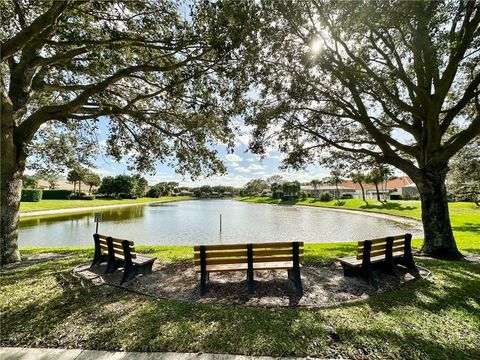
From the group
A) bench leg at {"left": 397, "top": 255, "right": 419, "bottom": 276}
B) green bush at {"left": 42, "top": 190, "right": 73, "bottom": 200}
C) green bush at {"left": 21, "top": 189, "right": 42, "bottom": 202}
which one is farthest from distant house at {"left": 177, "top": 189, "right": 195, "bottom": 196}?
bench leg at {"left": 397, "top": 255, "right": 419, "bottom": 276}

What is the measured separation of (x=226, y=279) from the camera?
18.1ft

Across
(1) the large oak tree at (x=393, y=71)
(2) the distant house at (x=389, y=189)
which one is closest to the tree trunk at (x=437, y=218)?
(1) the large oak tree at (x=393, y=71)

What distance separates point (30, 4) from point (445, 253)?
13.7m

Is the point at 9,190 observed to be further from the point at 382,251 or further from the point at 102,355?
the point at 382,251

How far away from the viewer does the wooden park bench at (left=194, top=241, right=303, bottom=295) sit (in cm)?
476

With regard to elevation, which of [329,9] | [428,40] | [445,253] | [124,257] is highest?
[329,9]

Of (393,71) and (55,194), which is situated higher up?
(393,71)

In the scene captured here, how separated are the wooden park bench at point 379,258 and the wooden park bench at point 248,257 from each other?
1530 mm

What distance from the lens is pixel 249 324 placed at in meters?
3.61

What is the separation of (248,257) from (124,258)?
293 centimetres

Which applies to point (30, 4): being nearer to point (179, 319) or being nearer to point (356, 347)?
point (179, 319)

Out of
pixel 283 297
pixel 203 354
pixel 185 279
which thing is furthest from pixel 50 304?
pixel 283 297

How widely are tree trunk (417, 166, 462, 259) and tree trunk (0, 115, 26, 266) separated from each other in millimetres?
13002

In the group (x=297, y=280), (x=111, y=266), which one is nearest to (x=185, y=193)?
(x=111, y=266)
